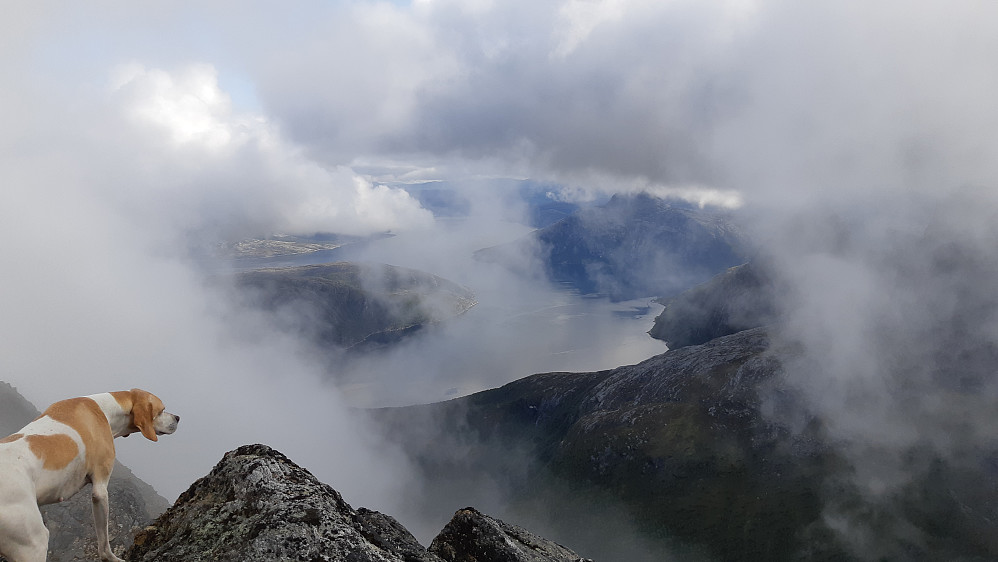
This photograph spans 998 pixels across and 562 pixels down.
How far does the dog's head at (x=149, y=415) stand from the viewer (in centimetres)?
1008

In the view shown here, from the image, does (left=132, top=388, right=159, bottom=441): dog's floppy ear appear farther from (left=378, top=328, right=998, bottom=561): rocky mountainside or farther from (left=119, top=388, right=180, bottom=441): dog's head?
(left=378, top=328, right=998, bottom=561): rocky mountainside

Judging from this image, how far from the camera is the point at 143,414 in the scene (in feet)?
33.4

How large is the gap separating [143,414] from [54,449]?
1.98 metres

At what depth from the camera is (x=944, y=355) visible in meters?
190

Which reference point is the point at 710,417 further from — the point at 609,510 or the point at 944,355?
the point at 944,355

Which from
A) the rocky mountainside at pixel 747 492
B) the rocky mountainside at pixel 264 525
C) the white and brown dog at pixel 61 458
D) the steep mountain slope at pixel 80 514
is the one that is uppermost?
the white and brown dog at pixel 61 458

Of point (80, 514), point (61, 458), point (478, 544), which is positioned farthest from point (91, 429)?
point (80, 514)

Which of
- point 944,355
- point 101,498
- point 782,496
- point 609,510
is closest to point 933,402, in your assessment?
point 944,355

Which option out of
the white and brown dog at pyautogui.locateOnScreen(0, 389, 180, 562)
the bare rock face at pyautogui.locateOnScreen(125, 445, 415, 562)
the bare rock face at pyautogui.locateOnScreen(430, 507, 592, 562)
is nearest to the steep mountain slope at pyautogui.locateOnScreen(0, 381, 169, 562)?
the bare rock face at pyautogui.locateOnScreen(125, 445, 415, 562)

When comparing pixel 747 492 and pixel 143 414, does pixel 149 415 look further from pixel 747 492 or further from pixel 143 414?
pixel 747 492

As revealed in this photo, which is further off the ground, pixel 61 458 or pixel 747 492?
pixel 61 458

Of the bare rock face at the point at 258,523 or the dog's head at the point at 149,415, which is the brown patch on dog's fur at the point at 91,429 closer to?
the dog's head at the point at 149,415

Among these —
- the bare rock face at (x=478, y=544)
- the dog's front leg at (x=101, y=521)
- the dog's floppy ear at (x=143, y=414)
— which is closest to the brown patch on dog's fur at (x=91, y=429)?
the dog's front leg at (x=101, y=521)

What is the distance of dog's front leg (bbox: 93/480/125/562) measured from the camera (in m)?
7.97
